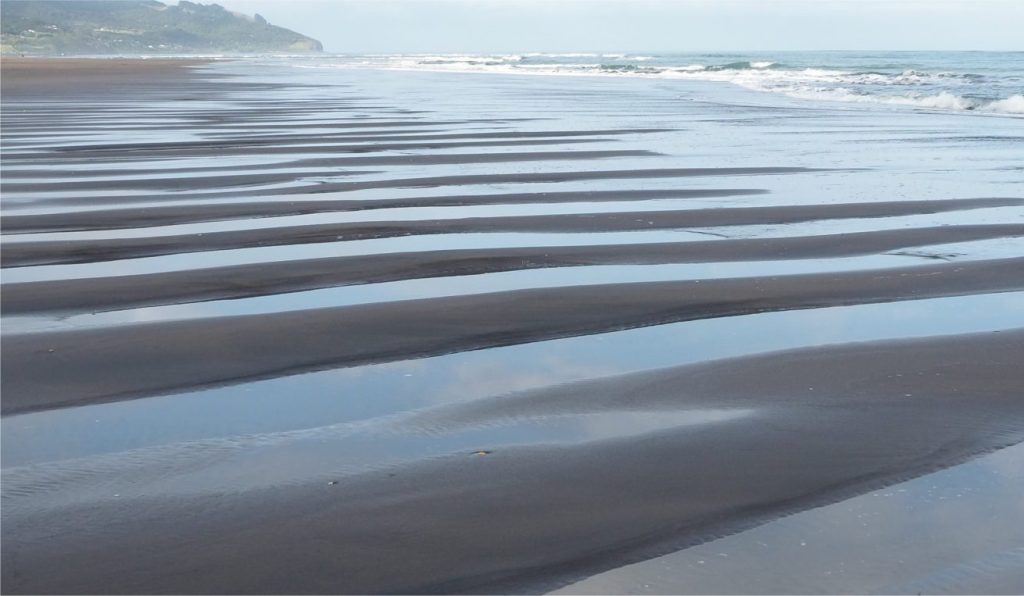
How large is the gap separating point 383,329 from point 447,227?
241 cm

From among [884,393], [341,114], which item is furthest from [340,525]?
[341,114]

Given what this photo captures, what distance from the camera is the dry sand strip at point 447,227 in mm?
6168

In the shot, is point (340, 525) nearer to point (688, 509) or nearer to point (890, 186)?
point (688, 509)

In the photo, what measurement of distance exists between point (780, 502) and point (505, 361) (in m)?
1.56

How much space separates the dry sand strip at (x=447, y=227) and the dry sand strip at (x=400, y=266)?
0.60 meters

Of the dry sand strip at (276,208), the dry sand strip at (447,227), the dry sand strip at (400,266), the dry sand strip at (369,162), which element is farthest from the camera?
the dry sand strip at (369,162)

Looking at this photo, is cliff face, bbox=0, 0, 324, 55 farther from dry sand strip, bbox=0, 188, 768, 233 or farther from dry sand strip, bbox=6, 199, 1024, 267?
dry sand strip, bbox=6, 199, 1024, 267

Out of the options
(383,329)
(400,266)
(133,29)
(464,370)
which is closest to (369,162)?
(400,266)

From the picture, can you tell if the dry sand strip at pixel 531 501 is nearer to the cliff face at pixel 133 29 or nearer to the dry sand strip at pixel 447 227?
the dry sand strip at pixel 447 227

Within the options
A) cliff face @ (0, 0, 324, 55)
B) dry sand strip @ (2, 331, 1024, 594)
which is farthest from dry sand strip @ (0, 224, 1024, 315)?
cliff face @ (0, 0, 324, 55)

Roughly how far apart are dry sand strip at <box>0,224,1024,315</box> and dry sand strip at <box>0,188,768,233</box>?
1.65 meters

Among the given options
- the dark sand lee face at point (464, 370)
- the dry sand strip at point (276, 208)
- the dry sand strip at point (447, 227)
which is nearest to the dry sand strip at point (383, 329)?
the dark sand lee face at point (464, 370)

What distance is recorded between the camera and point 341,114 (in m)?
17.2

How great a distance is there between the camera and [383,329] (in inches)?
181
